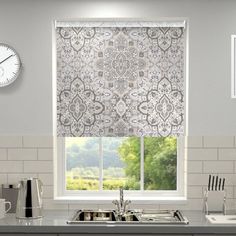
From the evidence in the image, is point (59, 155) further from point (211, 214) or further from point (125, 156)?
point (211, 214)

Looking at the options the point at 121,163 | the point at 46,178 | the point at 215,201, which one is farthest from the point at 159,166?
the point at 46,178

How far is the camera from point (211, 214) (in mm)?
3836

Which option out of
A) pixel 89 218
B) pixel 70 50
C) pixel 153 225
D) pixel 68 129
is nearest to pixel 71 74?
pixel 70 50

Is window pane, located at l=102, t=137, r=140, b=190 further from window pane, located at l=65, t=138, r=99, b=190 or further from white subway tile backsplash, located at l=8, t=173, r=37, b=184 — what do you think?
white subway tile backsplash, located at l=8, t=173, r=37, b=184

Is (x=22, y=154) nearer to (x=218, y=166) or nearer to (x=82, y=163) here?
(x=82, y=163)

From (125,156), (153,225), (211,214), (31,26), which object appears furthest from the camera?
(125,156)

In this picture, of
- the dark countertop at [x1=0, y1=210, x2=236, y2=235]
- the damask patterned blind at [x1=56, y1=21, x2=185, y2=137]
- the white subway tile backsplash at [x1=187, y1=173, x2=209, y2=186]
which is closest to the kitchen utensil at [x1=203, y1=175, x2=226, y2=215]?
the white subway tile backsplash at [x1=187, y1=173, x2=209, y2=186]

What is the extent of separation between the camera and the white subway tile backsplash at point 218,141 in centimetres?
407

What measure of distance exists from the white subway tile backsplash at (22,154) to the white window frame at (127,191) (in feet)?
0.61

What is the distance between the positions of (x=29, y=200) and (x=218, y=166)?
1.50 m

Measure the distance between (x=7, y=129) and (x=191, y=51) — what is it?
161 cm

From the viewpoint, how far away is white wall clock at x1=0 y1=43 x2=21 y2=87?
4.07 metres

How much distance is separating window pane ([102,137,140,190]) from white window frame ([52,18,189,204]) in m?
0.09

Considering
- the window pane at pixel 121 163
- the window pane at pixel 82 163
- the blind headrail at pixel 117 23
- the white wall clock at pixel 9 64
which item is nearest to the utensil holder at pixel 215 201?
the window pane at pixel 121 163
